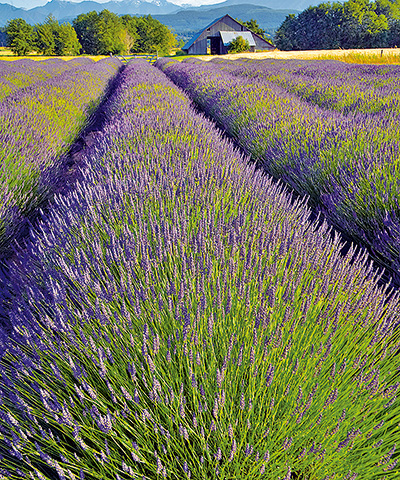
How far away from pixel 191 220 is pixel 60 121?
4.45 meters

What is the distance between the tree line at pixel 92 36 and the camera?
4541cm

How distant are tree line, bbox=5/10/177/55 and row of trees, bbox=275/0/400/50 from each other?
1960 cm

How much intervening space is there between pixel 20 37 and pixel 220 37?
90.8 feet

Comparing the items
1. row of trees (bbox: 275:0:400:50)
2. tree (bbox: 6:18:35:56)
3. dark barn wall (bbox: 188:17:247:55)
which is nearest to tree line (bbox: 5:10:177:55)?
tree (bbox: 6:18:35:56)

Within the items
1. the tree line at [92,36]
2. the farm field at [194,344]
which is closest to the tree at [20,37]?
the tree line at [92,36]

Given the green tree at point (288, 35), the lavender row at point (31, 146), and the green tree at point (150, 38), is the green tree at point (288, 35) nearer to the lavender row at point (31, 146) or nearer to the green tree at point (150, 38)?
the green tree at point (150, 38)

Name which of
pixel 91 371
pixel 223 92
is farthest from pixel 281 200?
pixel 223 92

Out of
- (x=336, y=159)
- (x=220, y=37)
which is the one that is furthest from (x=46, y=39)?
(x=336, y=159)

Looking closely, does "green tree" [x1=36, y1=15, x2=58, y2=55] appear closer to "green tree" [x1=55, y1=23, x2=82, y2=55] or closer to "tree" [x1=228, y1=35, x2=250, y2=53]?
"green tree" [x1=55, y1=23, x2=82, y2=55]

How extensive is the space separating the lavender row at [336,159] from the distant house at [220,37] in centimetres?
4480

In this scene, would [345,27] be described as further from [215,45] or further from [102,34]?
[102,34]

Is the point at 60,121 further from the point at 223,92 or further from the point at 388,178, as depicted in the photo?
the point at 388,178

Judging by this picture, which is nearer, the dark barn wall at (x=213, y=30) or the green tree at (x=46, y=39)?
the dark barn wall at (x=213, y=30)

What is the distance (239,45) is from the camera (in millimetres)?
39125
